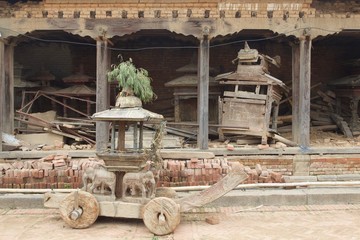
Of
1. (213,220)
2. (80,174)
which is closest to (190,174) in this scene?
(213,220)

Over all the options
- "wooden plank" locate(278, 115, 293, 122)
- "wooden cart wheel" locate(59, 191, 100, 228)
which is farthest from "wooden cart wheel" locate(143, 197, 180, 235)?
"wooden plank" locate(278, 115, 293, 122)

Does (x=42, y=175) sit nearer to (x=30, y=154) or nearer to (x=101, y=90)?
(x=30, y=154)

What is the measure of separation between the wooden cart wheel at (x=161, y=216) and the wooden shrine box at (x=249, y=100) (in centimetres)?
630

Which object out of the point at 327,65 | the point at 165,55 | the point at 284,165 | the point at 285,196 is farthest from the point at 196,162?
the point at 327,65

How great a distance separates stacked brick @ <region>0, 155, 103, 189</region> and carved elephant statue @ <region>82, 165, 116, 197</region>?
65.1 inches

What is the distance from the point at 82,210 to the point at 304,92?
318 inches

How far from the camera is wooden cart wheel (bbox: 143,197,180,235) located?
6.44m

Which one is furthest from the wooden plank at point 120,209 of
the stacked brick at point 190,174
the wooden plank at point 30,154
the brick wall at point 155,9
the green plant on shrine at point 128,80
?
the brick wall at point 155,9

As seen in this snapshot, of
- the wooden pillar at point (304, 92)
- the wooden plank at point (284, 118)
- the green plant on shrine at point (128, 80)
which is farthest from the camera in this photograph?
the wooden plank at point (284, 118)

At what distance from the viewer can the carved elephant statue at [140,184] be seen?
6.90m

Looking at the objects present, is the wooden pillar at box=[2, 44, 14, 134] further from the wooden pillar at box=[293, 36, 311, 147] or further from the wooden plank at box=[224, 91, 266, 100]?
the wooden pillar at box=[293, 36, 311, 147]

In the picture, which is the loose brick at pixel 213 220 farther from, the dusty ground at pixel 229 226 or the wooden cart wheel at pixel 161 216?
the wooden cart wheel at pixel 161 216

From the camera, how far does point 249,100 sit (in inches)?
488

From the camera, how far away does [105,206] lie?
683cm
